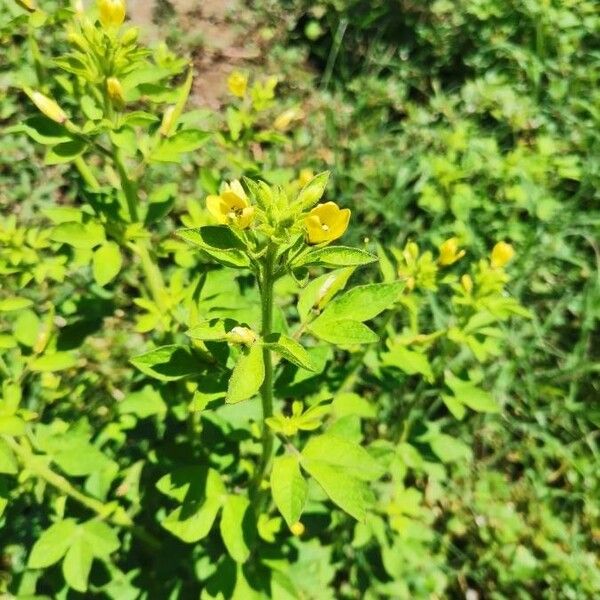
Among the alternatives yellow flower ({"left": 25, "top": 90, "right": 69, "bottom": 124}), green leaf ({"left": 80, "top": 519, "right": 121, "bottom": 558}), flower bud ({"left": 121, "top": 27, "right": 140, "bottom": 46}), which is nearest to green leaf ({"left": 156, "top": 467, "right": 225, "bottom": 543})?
green leaf ({"left": 80, "top": 519, "right": 121, "bottom": 558})

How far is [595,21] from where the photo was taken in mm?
3695

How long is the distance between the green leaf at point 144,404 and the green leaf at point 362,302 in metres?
0.83

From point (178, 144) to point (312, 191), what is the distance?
61 centimetres

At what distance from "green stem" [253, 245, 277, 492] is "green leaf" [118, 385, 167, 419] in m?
0.43

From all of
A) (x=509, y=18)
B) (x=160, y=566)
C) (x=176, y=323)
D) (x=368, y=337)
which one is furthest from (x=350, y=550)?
(x=509, y=18)

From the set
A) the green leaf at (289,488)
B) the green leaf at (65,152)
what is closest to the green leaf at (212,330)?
the green leaf at (289,488)

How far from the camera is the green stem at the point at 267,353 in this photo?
115 centimetres

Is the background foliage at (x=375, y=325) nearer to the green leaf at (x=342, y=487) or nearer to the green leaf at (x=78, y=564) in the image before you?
the green leaf at (x=78, y=564)

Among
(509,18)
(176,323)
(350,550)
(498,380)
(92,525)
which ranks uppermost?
(509,18)

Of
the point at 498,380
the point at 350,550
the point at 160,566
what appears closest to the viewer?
the point at 160,566

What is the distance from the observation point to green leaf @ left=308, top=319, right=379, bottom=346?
1169mm

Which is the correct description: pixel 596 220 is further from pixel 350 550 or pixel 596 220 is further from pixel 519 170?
pixel 350 550

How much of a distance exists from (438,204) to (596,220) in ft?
2.67

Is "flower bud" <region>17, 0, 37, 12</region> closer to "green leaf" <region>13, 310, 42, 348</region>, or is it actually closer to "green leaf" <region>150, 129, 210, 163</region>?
"green leaf" <region>150, 129, 210, 163</region>
